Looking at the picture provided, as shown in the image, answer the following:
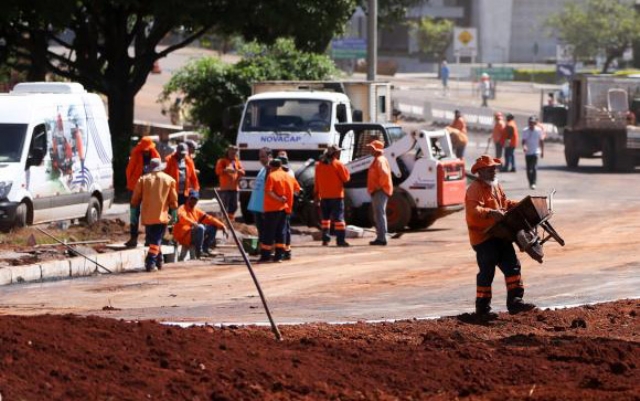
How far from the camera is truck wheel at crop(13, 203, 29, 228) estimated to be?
2153cm

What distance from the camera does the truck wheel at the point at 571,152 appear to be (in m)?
41.4

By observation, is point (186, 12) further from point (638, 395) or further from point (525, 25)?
point (525, 25)

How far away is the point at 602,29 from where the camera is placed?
82.9 m

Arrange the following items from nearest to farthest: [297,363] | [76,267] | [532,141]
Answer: [297,363] < [76,267] < [532,141]

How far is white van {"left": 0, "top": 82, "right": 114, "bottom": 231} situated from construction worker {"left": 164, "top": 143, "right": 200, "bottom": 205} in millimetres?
1807

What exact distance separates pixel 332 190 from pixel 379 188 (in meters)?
0.80

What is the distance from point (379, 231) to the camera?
22.9m

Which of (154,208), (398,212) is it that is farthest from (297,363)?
(398,212)

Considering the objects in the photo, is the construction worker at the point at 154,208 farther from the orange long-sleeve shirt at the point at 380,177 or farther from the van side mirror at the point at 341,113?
the van side mirror at the point at 341,113

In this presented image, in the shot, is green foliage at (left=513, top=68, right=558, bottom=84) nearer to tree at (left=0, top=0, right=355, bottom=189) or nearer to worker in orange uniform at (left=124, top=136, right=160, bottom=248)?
tree at (left=0, top=0, right=355, bottom=189)

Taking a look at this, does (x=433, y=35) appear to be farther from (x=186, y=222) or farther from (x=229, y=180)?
(x=186, y=222)

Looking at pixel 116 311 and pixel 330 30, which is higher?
pixel 330 30

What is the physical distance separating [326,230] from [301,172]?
3006 mm

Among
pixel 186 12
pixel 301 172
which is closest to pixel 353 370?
pixel 301 172
